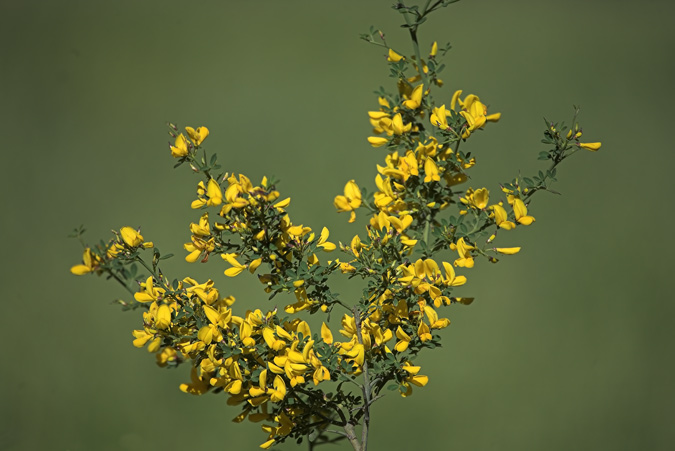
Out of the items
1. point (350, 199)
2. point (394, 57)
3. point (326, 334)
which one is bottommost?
point (326, 334)

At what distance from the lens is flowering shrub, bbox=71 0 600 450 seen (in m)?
0.56

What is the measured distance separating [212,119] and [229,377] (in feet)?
5.39

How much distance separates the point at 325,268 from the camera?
0.60 meters

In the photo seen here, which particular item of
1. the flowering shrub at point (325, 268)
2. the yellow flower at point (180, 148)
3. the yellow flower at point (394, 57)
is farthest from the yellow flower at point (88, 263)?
the yellow flower at point (394, 57)

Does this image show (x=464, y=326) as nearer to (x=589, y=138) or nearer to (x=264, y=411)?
(x=589, y=138)

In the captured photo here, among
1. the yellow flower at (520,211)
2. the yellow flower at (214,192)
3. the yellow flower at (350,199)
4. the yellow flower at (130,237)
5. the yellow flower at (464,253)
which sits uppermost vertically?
the yellow flower at (350,199)

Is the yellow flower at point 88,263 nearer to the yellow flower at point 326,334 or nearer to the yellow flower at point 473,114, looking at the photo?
the yellow flower at point 326,334

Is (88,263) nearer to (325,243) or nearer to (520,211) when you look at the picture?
(325,243)

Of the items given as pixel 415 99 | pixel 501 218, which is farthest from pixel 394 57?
pixel 501 218

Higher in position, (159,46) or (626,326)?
(159,46)

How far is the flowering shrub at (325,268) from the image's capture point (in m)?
0.56

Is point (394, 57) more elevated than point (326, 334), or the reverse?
point (394, 57)

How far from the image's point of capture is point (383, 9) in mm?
2545

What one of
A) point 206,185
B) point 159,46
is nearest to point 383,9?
point 159,46
